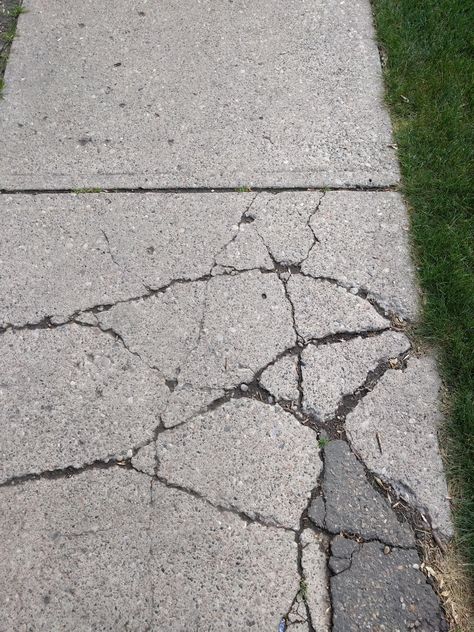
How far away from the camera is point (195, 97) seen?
3365 mm

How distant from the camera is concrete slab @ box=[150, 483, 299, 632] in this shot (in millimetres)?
1999

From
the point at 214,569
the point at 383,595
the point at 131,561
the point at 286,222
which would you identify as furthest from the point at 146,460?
the point at 286,222

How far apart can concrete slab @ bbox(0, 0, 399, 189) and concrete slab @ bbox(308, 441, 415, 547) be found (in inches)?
57.3

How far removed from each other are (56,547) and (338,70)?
2883 mm

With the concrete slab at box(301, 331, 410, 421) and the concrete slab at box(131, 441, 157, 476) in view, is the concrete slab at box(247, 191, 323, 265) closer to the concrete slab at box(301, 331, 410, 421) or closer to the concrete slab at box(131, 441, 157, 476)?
the concrete slab at box(301, 331, 410, 421)

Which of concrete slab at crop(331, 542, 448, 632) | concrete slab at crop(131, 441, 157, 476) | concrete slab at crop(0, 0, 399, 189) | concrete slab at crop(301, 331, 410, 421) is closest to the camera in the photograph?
concrete slab at crop(331, 542, 448, 632)

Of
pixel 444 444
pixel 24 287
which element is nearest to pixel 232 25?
pixel 24 287

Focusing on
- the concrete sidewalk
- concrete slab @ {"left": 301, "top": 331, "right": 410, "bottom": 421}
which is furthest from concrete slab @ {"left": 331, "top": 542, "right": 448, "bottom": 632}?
concrete slab @ {"left": 301, "top": 331, "right": 410, "bottom": 421}

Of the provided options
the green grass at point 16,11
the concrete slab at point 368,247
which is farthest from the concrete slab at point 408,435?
the green grass at point 16,11

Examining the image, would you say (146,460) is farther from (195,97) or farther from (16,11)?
(16,11)

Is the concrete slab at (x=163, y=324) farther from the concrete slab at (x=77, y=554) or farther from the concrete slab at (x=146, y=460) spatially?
the concrete slab at (x=77, y=554)

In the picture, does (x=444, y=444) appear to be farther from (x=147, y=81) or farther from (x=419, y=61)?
(x=147, y=81)

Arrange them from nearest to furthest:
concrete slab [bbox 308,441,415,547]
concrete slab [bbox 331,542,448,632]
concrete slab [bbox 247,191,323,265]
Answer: concrete slab [bbox 331,542,448,632] < concrete slab [bbox 308,441,415,547] < concrete slab [bbox 247,191,323,265]

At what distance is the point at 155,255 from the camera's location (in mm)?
2787
